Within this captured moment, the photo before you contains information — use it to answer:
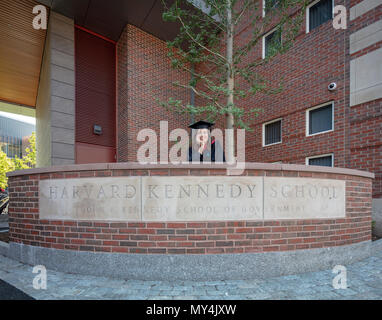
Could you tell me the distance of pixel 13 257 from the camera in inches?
165

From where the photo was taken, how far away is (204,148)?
16.4 ft

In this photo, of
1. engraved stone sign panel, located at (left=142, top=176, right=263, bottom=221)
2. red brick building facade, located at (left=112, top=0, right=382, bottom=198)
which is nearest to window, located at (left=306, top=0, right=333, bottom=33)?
red brick building facade, located at (left=112, top=0, right=382, bottom=198)

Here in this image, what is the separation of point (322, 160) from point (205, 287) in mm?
6740

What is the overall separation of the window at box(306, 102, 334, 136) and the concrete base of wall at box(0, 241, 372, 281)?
5.48 m

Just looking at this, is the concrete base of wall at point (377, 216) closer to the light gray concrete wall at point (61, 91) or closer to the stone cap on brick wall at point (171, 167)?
the stone cap on brick wall at point (171, 167)

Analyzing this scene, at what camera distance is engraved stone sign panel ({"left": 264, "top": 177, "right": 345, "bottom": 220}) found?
3.57m

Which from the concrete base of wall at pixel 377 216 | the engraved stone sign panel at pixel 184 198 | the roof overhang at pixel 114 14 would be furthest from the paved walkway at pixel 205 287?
the roof overhang at pixel 114 14

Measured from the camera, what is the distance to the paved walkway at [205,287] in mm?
→ 2777

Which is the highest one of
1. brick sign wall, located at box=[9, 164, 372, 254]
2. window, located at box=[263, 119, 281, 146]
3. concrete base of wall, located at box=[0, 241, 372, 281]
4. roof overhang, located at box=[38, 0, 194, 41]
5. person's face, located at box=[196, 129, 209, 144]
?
roof overhang, located at box=[38, 0, 194, 41]

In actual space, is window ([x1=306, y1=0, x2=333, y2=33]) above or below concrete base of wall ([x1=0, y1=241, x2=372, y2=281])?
above

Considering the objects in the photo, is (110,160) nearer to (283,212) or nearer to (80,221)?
(80,221)

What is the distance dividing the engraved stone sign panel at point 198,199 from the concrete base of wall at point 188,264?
594mm

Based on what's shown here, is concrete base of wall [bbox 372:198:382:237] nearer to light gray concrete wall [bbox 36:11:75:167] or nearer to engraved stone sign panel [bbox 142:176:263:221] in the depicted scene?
engraved stone sign panel [bbox 142:176:263:221]
